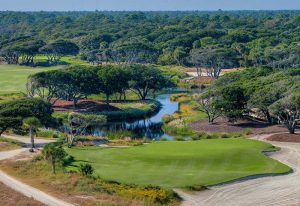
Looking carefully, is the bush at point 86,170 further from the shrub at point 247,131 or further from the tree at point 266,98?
the tree at point 266,98

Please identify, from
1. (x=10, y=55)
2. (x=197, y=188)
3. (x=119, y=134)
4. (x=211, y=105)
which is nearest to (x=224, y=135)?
(x=211, y=105)

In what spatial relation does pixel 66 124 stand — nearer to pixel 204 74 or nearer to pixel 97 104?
pixel 97 104

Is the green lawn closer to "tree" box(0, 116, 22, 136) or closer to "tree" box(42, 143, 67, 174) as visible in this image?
"tree" box(42, 143, 67, 174)

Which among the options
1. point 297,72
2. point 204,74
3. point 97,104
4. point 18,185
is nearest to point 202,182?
point 18,185

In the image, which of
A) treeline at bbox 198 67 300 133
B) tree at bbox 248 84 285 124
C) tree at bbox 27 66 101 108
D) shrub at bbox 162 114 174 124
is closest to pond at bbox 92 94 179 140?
shrub at bbox 162 114 174 124

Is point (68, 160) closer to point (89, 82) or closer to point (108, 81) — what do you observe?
point (89, 82)

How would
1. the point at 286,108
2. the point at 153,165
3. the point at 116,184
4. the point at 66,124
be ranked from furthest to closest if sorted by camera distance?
the point at 66,124, the point at 286,108, the point at 153,165, the point at 116,184
